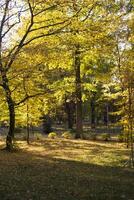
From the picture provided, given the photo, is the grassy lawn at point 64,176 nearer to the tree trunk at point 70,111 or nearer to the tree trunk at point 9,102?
the tree trunk at point 9,102

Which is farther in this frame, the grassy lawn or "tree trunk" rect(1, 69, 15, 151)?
"tree trunk" rect(1, 69, 15, 151)

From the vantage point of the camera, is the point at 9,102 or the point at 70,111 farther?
the point at 70,111

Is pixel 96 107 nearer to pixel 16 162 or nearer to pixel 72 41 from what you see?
pixel 72 41

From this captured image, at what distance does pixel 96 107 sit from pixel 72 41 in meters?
41.4

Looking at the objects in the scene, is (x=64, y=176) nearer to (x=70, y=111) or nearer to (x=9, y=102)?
(x=9, y=102)

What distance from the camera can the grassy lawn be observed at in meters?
11.1

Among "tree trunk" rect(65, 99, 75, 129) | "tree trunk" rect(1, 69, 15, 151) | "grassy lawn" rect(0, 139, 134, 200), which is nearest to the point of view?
A: "grassy lawn" rect(0, 139, 134, 200)

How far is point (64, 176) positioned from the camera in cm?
1399

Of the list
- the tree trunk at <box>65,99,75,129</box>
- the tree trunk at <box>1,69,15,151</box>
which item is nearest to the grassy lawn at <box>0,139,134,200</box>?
the tree trunk at <box>1,69,15,151</box>

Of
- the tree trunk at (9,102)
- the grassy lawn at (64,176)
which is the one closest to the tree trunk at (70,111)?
the tree trunk at (9,102)

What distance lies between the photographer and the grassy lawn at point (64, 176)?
11141mm

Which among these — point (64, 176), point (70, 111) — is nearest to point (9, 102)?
point (64, 176)

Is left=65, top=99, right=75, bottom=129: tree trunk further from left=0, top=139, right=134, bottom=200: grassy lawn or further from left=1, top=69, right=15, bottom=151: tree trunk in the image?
left=0, top=139, right=134, bottom=200: grassy lawn

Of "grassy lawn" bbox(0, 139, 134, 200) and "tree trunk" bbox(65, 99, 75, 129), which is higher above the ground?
"tree trunk" bbox(65, 99, 75, 129)
